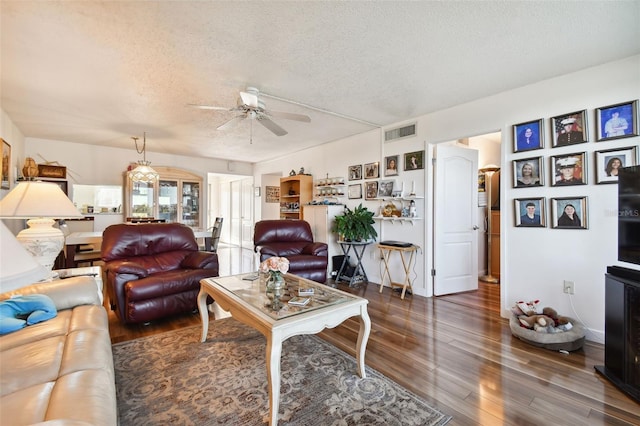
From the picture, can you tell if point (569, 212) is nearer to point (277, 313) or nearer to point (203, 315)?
point (277, 313)

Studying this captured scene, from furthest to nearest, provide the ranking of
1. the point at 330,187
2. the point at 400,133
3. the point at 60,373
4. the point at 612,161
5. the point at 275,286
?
the point at 330,187
the point at 400,133
the point at 612,161
the point at 275,286
the point at 60,373

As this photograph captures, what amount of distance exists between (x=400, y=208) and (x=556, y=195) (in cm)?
189

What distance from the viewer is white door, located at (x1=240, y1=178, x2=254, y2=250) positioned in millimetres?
8211

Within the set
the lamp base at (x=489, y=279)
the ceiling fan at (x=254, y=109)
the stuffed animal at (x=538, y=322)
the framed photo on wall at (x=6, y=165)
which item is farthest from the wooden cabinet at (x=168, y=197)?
the stuffed animal at (x=538, y=322)

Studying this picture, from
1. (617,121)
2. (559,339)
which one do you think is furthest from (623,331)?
(617,121)

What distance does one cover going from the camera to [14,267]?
0.74 meters

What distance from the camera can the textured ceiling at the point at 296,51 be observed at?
188cm

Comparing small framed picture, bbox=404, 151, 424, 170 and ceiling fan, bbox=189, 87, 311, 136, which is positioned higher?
ceiling fan, bbox=189, 87, 311, 136

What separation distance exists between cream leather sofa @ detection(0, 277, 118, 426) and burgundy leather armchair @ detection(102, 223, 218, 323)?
0.82 meters

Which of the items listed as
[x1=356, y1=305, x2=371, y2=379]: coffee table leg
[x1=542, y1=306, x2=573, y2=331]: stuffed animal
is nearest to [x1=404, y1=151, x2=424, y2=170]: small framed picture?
[x1=542, y1=306, x2=573, y2=331]: stuffed animal

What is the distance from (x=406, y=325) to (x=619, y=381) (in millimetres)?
1502

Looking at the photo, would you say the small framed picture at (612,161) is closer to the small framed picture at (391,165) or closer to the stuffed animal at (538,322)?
Result: the stuffed animal at (538,322)

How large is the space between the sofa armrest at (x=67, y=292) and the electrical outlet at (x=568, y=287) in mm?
4165

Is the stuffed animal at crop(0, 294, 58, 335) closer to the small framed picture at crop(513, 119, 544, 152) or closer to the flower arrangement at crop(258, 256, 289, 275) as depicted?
the flower arrangement at crop(258, 256, 289, 275)
